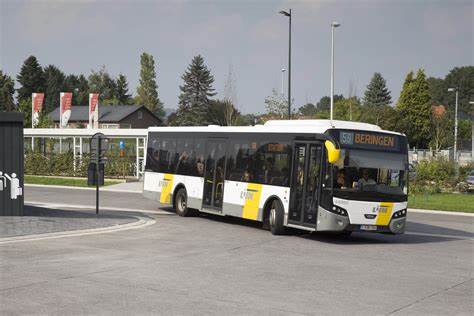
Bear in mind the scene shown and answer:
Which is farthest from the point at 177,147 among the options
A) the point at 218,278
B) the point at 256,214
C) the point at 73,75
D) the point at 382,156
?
the point at 73,75

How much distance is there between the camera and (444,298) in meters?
10.2

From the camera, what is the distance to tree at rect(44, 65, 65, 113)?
12912cm

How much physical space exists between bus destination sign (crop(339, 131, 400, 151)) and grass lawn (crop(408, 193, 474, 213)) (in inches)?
466

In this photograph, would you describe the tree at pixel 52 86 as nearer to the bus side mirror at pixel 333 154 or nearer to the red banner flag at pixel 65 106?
the red banner flag at pixel 65 106

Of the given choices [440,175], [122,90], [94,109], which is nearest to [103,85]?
[122,90]

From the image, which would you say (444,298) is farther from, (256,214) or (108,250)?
(256,214)

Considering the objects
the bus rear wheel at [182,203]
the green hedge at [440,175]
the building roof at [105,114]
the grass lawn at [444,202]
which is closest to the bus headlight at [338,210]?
the bus rear wheel at [182,203]

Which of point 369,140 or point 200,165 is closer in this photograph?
point 369,140

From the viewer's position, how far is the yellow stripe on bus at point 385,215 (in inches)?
655

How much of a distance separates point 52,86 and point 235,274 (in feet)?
408

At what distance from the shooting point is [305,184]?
1714cm

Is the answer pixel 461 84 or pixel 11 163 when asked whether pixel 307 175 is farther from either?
pixel 461 84

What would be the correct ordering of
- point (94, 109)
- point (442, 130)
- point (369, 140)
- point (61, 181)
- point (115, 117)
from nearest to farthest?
point (369, 140), point (61, 181), point (442, 130), point (94, 109), point (115, 117)

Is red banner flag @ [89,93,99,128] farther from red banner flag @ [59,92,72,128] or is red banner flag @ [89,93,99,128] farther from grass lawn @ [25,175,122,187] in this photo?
grass lawn @ [25,175,122,187]
